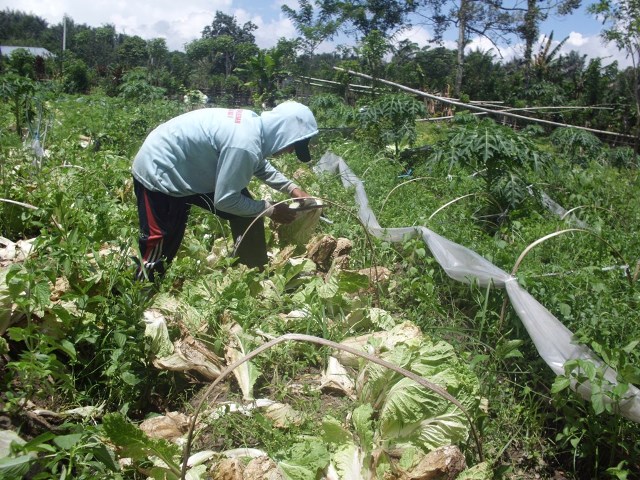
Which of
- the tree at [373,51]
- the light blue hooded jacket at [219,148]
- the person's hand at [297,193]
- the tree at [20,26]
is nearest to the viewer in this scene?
the light blue hooded jacket at [219,148]

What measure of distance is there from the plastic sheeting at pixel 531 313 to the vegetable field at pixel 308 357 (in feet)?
0.04

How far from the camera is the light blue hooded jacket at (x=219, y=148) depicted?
10.1ft

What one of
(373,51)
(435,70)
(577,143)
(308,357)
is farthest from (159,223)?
(435,70)

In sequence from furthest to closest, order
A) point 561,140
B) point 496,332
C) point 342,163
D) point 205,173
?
point 561,140 < point 342,163 < point 205,173 < point 496,332

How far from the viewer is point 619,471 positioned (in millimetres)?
2072

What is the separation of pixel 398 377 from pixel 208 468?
89 centimetres

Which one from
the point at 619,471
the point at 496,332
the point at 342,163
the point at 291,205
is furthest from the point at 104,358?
the point at 342,163

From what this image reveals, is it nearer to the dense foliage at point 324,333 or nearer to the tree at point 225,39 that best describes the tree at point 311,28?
the dense foliage at point 324,333

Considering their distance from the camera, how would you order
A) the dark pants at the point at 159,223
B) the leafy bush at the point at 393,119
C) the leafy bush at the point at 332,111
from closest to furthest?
the dark pants at the point at 159,223, the leafy bush at the point at 393,119, the leafy bush at the point at 332,111

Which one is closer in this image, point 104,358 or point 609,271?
point 104,358

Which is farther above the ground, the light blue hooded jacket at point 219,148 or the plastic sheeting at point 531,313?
the light blue hooded jacket at point 219,148

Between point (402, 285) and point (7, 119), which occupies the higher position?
point (7, 119)

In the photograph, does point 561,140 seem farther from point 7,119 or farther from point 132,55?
point 132,55

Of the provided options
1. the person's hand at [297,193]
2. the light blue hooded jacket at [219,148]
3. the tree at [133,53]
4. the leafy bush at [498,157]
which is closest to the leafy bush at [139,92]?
the leafy bush at [498,157]
